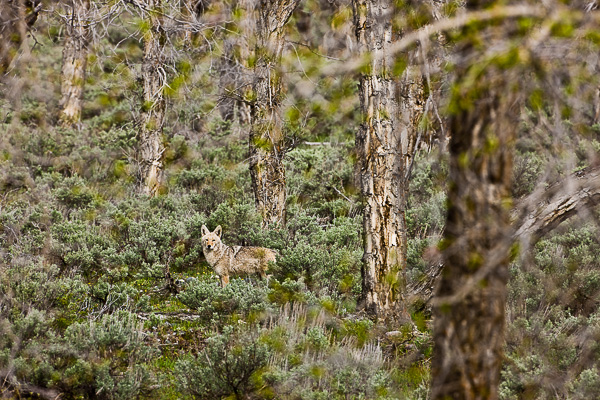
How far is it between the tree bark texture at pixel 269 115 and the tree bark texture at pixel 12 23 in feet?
12.9

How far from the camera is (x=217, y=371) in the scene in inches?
206

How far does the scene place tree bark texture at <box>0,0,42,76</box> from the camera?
5.68 metres

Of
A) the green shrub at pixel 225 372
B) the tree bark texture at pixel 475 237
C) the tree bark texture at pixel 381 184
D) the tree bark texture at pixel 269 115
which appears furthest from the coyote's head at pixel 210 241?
the tree bark texture at pixel 475 237

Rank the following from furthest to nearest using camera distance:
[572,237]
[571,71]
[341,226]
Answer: [341,226], [572,237], [571,71]

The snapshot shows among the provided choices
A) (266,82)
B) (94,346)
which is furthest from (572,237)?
(94,346)

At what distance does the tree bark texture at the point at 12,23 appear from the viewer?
5676 millimetres

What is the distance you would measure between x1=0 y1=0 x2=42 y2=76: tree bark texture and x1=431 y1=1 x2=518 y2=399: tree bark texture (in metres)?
4.35

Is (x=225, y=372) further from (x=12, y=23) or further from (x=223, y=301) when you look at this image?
(x=12, y=23)

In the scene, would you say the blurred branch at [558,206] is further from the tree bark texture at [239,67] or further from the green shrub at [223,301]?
the tree bark texture at [239,67]

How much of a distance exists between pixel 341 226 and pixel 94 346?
5262 millimetres

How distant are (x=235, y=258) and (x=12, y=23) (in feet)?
14.6

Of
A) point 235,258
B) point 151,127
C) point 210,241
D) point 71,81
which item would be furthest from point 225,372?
point 71,81

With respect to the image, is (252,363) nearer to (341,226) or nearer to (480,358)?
(480,358)

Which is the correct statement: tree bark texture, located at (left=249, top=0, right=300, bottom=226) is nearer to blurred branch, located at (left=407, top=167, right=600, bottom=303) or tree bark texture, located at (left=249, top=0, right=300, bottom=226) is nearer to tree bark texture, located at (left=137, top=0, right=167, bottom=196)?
tree bark texture, located at (left=137, top=0, right=167, bottom=196)
